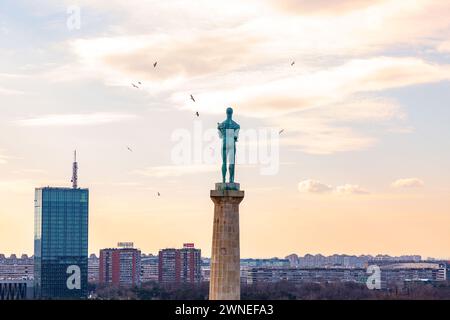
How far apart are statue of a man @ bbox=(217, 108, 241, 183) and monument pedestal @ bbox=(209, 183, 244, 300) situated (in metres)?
1.74

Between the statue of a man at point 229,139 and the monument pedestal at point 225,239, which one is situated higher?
the statue of a man at point 229,139

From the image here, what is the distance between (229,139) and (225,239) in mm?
5628

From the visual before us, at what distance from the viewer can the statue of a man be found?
59844 millimetres

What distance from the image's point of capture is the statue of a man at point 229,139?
196 ft

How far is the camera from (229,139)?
60.2 m

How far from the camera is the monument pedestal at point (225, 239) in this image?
5819 centimetres

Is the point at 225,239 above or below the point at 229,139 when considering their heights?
below

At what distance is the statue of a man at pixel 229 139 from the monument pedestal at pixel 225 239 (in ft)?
5.70

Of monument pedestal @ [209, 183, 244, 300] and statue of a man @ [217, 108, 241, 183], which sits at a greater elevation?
statue of a man @ [217, 108, 241, 183]

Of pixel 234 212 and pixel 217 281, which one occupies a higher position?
pixel 234 212
